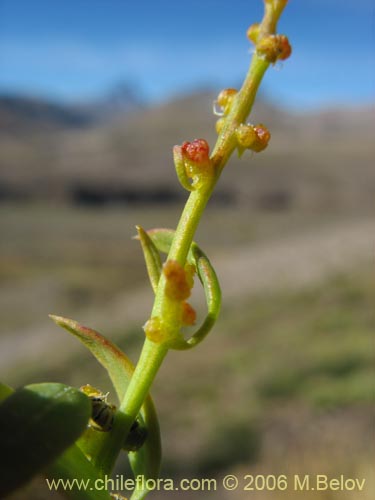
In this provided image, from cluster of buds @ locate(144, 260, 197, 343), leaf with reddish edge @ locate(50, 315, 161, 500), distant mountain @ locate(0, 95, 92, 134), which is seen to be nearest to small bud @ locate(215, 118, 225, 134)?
cluster of buds @ locate(144, 260, 197, 343)

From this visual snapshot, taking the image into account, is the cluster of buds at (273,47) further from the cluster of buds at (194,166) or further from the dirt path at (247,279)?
the dirt path at (247,279)

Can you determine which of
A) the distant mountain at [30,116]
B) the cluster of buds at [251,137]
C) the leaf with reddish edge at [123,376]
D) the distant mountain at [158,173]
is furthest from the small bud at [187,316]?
the distant mountain at [30,116]

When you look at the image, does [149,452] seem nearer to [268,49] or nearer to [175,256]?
[175,256]

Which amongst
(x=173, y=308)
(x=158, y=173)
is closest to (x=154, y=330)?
(x=173, y=308)

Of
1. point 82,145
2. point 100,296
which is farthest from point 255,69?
point 82,145

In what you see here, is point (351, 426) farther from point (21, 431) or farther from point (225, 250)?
point (225, 250)
